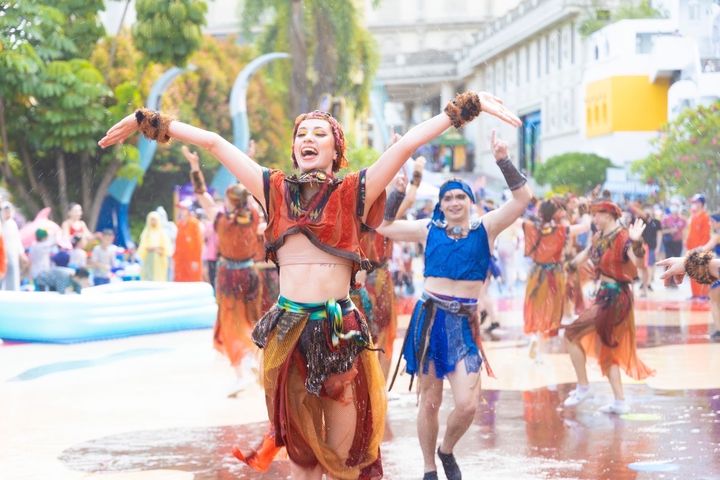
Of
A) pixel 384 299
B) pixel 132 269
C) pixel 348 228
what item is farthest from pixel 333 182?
pixel 132 269

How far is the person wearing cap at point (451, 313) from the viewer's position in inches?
272

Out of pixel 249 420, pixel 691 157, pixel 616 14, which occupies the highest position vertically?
pixel 616 14

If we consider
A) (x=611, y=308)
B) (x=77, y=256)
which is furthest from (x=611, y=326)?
(x=77, y=256)

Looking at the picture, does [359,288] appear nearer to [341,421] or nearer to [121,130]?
[341,421]

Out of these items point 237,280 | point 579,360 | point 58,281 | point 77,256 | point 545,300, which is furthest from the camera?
point 77,256

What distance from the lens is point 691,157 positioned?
1150 inches

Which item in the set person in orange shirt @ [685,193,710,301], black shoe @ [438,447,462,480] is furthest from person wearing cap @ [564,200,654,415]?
person in orange shirt @ [685,193,710,301]

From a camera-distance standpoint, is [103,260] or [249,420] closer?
[249,420]

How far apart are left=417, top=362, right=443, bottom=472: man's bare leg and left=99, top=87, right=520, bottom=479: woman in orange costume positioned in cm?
161

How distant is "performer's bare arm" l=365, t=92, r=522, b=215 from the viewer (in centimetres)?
516

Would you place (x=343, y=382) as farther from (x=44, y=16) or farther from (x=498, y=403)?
(x=44, y=16)

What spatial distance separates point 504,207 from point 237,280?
415cm

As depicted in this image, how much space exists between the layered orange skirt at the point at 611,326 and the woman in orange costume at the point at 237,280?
9.37 ft

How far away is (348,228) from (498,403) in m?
4.93
